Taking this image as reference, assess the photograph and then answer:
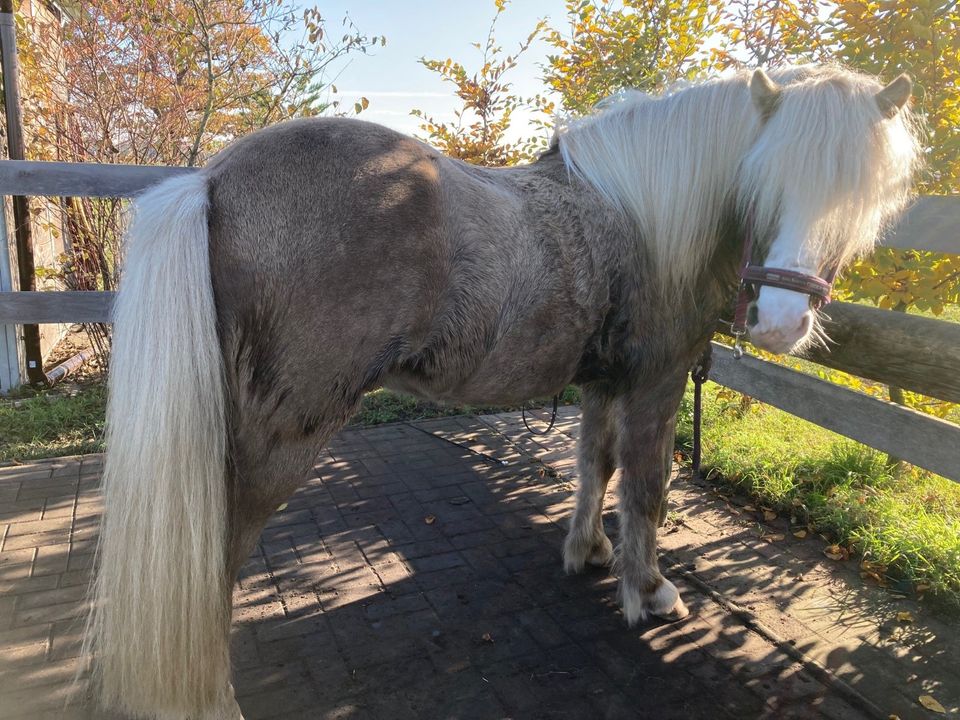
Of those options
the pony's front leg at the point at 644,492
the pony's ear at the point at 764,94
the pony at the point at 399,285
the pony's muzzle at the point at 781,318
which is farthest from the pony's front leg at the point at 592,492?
the pony's ear at the point at 764,94

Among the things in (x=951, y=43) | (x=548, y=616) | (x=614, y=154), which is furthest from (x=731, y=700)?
(x=951, y=43)

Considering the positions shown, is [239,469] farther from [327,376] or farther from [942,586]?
[942,586]

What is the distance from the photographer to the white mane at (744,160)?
81.7 inches

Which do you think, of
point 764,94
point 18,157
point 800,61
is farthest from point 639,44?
point 18,157

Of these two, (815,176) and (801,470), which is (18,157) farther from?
(801,470)

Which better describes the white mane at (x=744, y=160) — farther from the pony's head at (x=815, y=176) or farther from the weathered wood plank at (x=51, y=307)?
the weathered wood plank at (x=51, y=307)

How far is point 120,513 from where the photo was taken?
5.80ft

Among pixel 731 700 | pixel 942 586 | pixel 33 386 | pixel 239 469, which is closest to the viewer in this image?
pixel 239 469

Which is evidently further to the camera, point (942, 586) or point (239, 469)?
point (942, 586)


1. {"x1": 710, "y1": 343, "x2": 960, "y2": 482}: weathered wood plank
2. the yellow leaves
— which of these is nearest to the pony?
{"x1": 710, "y1": 343, "x2": 960, "y2": 482}: weathered wood plank

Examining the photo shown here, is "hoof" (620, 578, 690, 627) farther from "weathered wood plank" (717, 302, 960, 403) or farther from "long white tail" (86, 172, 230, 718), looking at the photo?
"long white tail" (86, 172, 230, 718)

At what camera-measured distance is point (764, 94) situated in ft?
7.29

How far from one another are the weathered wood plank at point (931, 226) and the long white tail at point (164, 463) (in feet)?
9.32

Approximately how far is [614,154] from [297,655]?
2.46 metres
